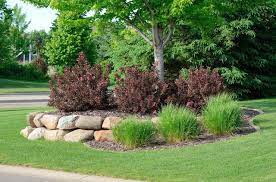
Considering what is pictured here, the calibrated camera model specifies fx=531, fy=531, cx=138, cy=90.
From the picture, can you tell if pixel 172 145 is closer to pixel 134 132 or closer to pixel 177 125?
pixel 177 125

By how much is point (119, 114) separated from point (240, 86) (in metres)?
11.9

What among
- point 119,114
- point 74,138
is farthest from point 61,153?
point 119,114

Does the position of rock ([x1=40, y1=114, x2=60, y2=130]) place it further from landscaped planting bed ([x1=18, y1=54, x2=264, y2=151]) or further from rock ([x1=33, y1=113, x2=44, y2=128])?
rock ([x1=33, y1=113, x2=44, y2=128])

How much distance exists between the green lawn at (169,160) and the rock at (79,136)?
311 mm

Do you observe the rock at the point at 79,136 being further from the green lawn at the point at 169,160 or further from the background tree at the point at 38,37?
the background tree at the point at 38,37

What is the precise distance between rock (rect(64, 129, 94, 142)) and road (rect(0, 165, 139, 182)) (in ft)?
8.01

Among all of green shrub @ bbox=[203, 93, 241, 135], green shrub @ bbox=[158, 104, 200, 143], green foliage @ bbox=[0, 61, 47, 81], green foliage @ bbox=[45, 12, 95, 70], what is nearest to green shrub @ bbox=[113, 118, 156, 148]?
green shrub @ bbox=[158, 104, 200, 143]

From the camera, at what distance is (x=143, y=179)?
27.2ft

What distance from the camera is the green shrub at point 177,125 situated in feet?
35.6

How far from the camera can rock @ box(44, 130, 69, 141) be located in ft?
39.4

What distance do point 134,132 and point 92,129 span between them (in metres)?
1.56

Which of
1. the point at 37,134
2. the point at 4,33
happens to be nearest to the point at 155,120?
the point at 37,134

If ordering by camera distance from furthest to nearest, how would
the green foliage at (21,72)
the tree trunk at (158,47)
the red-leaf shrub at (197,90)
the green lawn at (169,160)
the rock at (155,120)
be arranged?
the green foliage at (21,72) → the tree trunk at (158,47) → the red-leaf shrub at (197,90) → the rock at (155,120) → the green lawn at (169,160)

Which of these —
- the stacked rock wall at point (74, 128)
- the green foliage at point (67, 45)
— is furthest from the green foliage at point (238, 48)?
the green foliage at point (67, 45)
